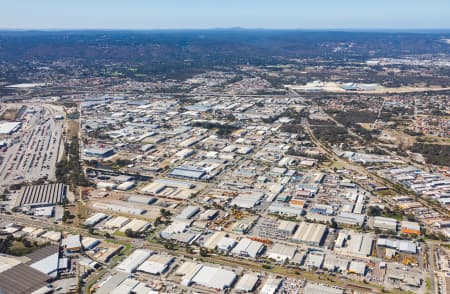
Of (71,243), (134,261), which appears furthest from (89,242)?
(134,261)

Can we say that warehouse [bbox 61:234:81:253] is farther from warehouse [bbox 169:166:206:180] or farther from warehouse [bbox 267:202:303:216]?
warehouse [bbox 267:202:303:216]

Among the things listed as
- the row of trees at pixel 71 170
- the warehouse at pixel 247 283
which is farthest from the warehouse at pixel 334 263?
the row of trees at pixel 71 170

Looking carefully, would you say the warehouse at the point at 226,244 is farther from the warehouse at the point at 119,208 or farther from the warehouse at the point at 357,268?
the warehouse at the point at 119,208

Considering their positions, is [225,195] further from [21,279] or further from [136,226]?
[21,279]

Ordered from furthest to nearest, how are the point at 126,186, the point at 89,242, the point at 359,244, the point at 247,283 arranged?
the point at 126,186
the point at 89,242
the point at 359,244
the point at 247,283


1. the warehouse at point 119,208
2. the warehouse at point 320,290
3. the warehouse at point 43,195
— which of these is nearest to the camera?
the warehouse at point 320,290

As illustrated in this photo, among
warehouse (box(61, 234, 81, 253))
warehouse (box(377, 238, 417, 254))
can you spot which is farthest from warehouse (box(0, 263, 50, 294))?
warehouse (box(377, 238, 417, 254))

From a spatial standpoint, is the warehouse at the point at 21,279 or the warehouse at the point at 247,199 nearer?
the warehouse at the point at 21,279
